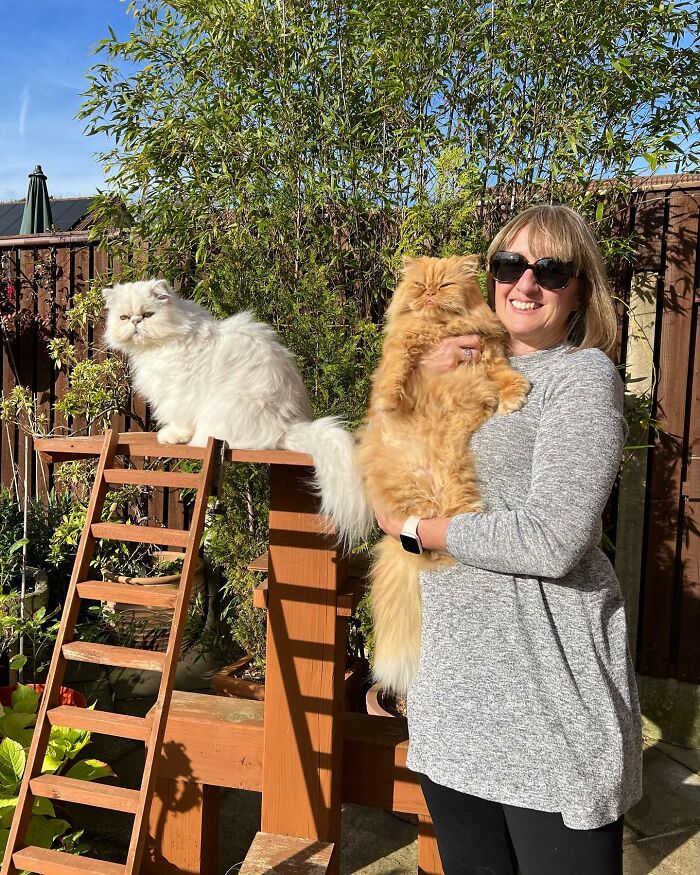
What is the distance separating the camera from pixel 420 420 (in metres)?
1.31

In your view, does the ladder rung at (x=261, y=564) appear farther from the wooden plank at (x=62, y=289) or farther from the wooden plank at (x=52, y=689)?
the wooden plank at (x=62, y=289)

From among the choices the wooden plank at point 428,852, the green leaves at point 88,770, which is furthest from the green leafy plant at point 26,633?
the wooden plank at point 428,852

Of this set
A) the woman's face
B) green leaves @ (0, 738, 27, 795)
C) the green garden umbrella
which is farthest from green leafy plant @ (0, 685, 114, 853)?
the green garden umbrella

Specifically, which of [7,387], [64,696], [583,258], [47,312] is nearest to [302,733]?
[64,696]

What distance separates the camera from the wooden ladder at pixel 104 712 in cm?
148

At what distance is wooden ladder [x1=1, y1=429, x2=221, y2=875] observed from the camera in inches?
58.2

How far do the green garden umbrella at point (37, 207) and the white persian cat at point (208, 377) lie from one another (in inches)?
172

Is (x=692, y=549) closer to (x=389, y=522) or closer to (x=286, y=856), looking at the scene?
(x=286, y=856)

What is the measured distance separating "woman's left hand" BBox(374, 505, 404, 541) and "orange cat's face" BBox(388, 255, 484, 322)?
0.43 metres

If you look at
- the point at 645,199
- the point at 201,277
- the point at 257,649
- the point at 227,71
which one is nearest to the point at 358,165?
the point at 227,71

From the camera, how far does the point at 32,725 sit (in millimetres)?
2211

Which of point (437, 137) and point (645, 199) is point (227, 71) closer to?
point (437, 137)

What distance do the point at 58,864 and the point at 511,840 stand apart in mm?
1056

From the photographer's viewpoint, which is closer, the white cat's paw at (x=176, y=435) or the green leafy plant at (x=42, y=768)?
the white cat's paw at (x=176, y=435)
